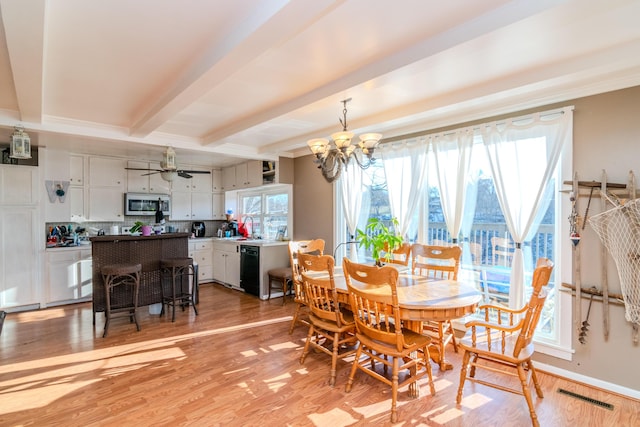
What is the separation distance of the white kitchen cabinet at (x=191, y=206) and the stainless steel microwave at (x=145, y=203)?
0.42ft

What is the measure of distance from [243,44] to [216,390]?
254 cm

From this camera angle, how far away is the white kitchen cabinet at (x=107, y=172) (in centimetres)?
548

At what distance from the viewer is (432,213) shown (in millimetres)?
3820

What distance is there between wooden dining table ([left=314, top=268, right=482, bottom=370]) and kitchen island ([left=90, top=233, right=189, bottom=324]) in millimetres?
2629

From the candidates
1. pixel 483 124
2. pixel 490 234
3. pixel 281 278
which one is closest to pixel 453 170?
pixel 483 124

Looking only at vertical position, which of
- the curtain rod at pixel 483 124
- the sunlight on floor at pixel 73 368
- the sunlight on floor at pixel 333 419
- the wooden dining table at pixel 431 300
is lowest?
the sunlight on floor at pixel 333 419

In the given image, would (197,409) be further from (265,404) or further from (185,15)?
(185,15)

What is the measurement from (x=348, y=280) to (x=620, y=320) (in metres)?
2.18

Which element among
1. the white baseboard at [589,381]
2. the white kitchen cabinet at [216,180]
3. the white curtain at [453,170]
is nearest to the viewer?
the white baseboard at [589,381]

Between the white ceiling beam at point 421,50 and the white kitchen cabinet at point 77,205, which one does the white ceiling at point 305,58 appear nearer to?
the white ceiling beam at point 421,50

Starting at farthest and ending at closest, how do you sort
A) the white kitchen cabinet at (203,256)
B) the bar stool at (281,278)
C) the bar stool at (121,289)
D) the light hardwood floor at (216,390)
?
the white kitchen cabinet at (203,256), the bar stool at (281,278), the bar stool at (121,289), the light hardwood floor at (216,390)

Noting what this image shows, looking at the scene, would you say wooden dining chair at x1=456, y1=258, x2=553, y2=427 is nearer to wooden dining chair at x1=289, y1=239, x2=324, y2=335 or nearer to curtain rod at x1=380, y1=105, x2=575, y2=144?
curtain rod at x1=380, y1=105, x2=575, y2=144

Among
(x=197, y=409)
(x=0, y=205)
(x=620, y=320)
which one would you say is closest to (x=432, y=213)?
(x=620, y=320)

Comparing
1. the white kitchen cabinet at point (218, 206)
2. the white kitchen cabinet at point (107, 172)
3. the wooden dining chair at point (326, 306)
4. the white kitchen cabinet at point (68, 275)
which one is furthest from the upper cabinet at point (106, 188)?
the wooden dining chair at point (326, 306)
